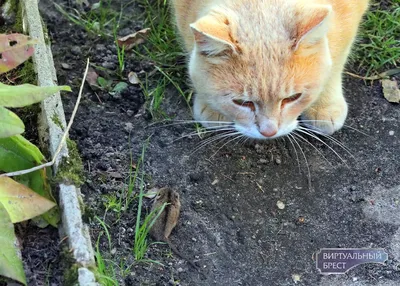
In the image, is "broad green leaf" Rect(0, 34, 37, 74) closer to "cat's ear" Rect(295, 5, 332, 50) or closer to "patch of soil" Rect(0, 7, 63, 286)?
"patch of soil" Rect(0, 7, 63, 286)

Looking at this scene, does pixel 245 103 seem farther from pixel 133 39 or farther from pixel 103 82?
pixel 133 39

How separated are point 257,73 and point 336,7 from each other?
Answer: 547 millimetres

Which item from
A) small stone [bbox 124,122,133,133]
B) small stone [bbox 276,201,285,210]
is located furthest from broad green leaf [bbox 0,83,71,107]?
small stone [bbox 276,201,285,210]

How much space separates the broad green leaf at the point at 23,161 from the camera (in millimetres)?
2125

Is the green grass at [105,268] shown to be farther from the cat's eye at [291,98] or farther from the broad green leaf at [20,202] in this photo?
the cat's eye at [291,98]

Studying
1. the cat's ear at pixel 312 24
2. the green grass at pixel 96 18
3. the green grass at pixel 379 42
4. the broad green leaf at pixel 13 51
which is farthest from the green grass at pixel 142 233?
the green grass at pixel 379 42

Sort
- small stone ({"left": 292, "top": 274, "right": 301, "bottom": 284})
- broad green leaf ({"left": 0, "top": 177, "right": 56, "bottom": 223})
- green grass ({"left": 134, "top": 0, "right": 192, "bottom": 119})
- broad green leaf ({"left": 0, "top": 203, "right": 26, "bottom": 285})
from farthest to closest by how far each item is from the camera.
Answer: green grass ({"left": 134, "top": 0, "right": 192, "bottom": 119}) → small stone ({"left": 292, "top": 274, "right": 301, "bottom": 284}) → broad green leaf ({"left": 0, "top": 177, "right": 56, "bottom": 223}) → broad green leaf ({"left": 0, "top": 203, "right": 26, "bottom": 285})

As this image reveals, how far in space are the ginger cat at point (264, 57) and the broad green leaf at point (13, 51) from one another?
1.93 ft

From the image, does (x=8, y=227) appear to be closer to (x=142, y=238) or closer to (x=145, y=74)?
(x=142, y=238)

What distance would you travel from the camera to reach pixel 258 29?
218 centimetres

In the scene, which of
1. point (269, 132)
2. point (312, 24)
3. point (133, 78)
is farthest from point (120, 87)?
point (312, 24)

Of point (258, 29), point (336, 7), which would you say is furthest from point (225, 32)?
point (336, 7)

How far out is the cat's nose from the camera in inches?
89.4

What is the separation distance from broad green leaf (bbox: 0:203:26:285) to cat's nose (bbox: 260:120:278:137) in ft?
3.11
